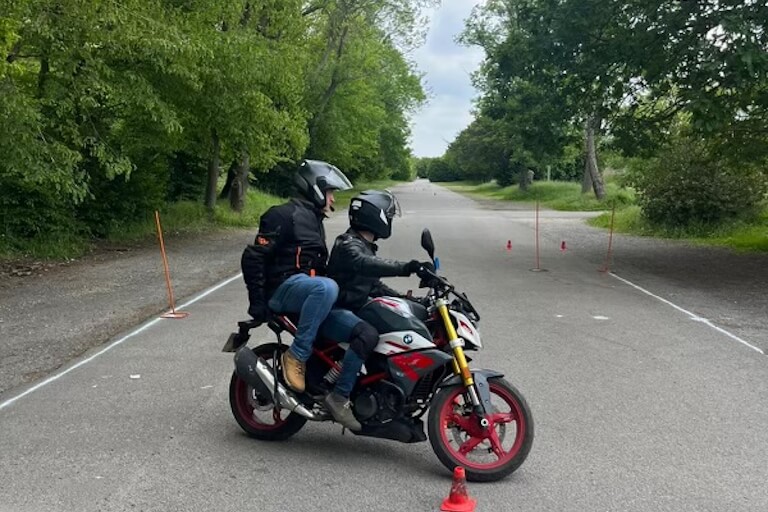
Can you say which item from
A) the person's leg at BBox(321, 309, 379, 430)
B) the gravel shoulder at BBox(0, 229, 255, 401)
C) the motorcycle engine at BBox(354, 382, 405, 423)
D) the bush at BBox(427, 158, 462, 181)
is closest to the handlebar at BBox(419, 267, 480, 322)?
the person's leg at BBox(321, 309, 379, 430)

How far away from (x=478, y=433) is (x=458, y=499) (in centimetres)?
57

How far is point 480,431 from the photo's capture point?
4660 millimetres

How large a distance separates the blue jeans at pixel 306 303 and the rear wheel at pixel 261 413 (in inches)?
13.9

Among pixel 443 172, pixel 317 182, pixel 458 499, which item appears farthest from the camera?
pixel 443 172

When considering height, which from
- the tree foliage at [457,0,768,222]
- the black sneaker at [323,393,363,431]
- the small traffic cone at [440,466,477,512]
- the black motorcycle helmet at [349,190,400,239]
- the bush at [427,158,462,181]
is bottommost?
the bush at [427,158,462,181]

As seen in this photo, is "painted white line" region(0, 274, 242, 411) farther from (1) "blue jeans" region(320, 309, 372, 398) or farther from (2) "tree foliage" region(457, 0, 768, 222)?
(2) "tree foliage" region(457, 0, 768, 222)

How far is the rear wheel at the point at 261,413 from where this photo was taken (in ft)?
17.5

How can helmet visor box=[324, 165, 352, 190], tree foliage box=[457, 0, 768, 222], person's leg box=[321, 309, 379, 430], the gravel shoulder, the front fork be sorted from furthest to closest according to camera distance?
1. tree foliage box=[457, 0, 768, 222]
2. the gravel shoulder
3. helmet visor box=[324, 165, 352, 190]
4. person's leg box=[321, 309, 379, 430]
5. the front fork

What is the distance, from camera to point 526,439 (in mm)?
4621

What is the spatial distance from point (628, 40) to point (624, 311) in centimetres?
577

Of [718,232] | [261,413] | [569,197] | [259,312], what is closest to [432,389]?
[259,312]

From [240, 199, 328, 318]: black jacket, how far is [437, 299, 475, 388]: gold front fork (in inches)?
37.2

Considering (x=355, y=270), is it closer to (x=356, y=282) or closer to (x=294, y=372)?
(x=356, y=282)

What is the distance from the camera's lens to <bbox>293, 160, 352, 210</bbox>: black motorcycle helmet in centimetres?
518
